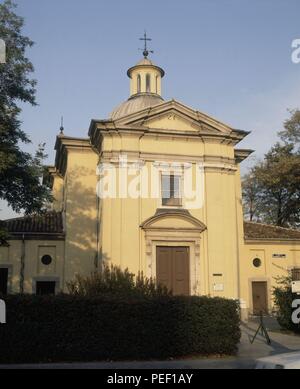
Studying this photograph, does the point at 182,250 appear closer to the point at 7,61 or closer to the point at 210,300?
the point at 210,300

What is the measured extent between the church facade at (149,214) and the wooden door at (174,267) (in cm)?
5

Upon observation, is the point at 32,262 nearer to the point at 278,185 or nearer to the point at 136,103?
the point at 136,103

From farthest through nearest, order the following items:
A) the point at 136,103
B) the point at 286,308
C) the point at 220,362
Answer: the point at 136,103 < the point at 286,308 < the point at 220,362

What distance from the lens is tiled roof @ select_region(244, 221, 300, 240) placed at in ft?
100

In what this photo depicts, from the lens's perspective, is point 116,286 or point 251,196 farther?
point 251,196

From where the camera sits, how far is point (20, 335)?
13586mm

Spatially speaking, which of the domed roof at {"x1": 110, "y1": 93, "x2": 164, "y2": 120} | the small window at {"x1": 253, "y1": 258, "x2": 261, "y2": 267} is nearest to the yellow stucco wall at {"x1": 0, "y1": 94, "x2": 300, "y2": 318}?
the small window at {"x1": 253, "y1": 258, "x2": 261, "y2": 267}

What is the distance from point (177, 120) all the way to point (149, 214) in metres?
5.80

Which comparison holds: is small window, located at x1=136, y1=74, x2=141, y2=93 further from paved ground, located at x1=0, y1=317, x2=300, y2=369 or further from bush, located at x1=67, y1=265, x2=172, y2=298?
paved ground, located at x1=0, y1=317, x2=300, y2=369

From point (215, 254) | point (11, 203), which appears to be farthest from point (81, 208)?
point (11, 203)

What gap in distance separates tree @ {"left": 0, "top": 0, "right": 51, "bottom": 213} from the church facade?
7.99m

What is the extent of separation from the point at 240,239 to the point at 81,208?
32.3 ft

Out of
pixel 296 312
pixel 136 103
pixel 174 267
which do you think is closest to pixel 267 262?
pixel 174 267

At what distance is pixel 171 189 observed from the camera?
2666cm
